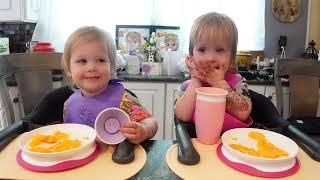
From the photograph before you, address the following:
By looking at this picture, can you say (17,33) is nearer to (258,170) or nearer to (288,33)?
(288,33)

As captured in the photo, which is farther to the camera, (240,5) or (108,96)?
(240,5)

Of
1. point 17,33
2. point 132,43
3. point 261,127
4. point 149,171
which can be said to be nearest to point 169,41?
point 132,43

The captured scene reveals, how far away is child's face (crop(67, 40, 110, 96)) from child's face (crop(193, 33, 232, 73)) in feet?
1.09

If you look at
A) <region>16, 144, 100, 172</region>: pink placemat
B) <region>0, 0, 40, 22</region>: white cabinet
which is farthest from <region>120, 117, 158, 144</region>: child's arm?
<region>0, 0, 40, 22</region>: white cabinet

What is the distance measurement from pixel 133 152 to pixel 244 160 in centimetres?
27

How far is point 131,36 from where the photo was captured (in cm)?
248

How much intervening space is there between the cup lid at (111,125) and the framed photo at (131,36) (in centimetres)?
172

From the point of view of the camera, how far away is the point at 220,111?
2.54ft

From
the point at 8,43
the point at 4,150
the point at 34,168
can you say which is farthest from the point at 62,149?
the point at 8,43

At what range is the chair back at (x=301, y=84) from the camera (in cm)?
188

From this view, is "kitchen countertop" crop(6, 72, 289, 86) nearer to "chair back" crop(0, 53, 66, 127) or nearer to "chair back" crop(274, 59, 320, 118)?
"chair back" crop(274, 59, 320, 118)

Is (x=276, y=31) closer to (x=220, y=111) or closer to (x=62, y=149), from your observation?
(x=220, y=111)

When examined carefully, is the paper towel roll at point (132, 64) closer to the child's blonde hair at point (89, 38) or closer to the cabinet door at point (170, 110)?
the cabinet door at point (170, 110)

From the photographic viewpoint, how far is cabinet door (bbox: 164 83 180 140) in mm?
2207
